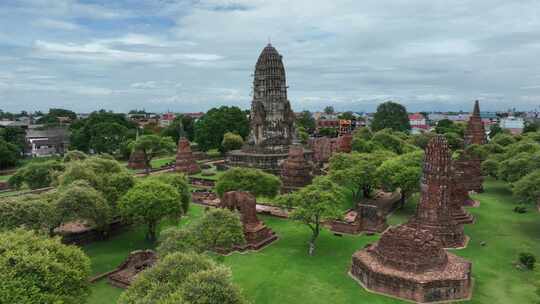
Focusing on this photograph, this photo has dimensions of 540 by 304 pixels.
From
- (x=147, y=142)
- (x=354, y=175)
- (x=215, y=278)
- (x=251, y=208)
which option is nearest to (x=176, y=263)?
(x=215, y=278)

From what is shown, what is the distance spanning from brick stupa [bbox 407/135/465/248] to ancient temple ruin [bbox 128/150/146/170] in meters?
51.4

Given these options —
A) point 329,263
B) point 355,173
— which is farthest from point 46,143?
point 329,263

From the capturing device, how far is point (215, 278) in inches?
521

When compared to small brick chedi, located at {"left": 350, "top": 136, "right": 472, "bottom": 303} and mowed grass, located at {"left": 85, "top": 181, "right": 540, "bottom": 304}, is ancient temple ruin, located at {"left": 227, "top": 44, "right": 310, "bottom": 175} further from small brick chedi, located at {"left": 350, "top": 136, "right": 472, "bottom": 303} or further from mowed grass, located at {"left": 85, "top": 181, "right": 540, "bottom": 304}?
small brick chedi, located at {"left": 350, "top": 136, "right": 472, "bottom": 303}

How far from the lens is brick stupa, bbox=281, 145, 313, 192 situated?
4116 cm

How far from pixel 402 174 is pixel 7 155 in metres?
65.4

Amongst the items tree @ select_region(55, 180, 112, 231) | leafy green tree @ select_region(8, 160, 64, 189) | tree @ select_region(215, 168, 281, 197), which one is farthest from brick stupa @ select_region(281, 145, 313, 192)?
leafy green tree @ select_region(8, 160, 64, 189)

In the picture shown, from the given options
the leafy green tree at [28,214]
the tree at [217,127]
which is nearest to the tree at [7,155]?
the tree at [217,127]

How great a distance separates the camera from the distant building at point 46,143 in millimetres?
84312

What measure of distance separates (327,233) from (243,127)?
53411 millimetres

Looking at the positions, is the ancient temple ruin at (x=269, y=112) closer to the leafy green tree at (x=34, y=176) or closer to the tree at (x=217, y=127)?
the tree at (x=217, y=127)

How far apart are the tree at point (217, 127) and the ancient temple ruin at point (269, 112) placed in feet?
61.9

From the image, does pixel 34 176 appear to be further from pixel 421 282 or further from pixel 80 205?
pixel 421 282

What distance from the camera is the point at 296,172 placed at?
41.2m
